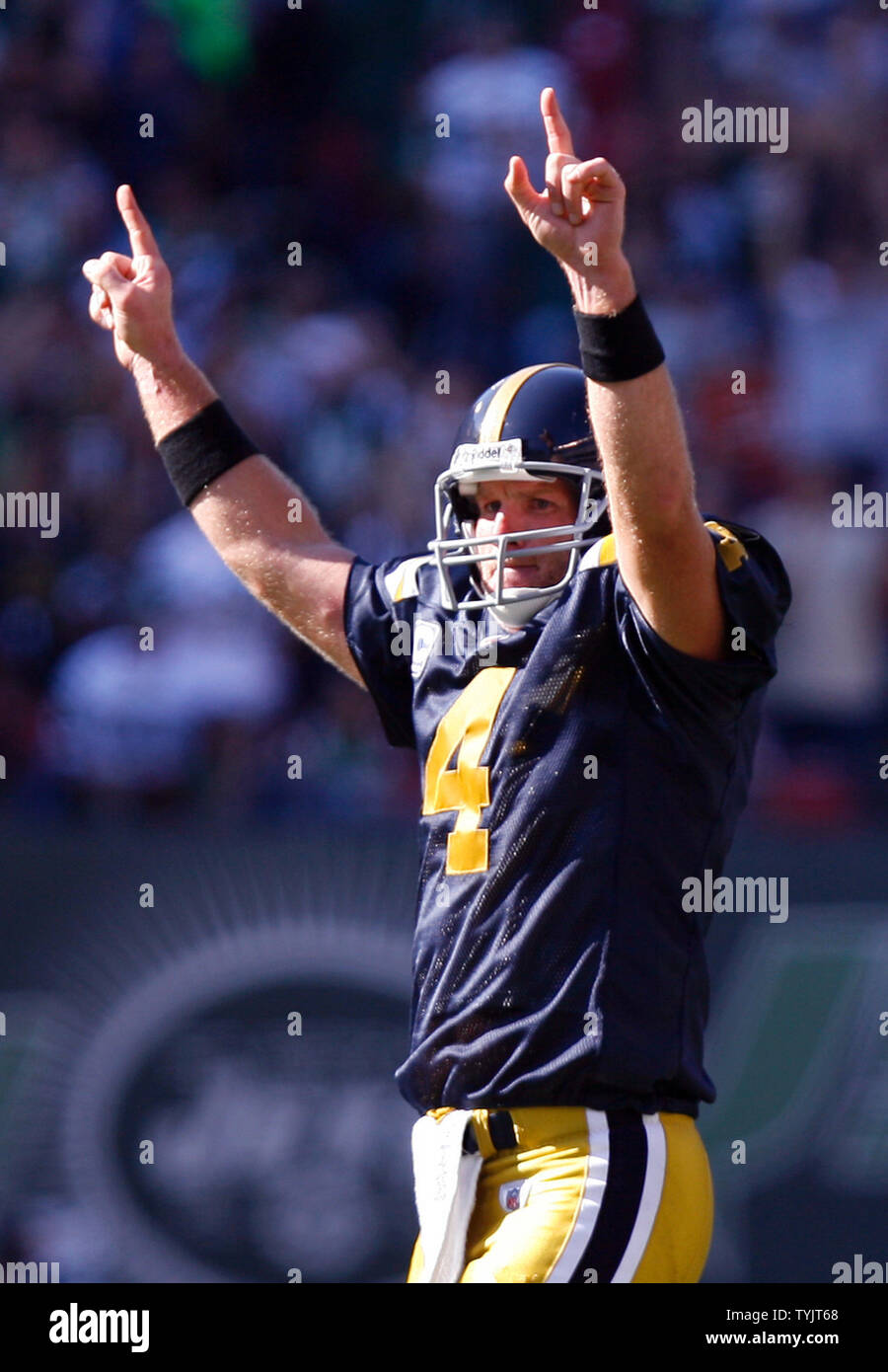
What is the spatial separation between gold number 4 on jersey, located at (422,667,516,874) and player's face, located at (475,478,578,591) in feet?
0.56

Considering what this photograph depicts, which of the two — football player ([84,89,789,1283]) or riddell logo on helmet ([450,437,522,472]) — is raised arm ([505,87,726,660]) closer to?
football player ([84,89,789,1283])

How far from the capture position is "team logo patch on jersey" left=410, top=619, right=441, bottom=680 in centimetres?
344

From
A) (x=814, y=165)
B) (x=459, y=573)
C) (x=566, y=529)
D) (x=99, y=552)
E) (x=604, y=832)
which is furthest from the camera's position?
(x=814, y=165)

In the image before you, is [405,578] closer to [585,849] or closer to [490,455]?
[490,455]

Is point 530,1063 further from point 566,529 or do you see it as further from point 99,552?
point 99,552

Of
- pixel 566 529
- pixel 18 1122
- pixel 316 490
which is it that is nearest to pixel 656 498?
pixel 566 529

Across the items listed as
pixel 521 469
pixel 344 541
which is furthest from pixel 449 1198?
pixel 344 541

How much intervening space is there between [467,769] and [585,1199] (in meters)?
0.70

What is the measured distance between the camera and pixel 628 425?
9.34 ft

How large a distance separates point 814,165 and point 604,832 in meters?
4.82

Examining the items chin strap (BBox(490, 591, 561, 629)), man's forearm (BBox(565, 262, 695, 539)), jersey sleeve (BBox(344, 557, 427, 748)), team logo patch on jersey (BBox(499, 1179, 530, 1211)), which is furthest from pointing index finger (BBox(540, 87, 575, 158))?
team logo patch on jersey (BBox(499, 1179, 530, 1211))

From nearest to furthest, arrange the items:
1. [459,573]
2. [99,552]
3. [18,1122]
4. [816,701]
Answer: [459,573]
[18,1122]
[816,701]
[99,552]

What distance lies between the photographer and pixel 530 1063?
301cm

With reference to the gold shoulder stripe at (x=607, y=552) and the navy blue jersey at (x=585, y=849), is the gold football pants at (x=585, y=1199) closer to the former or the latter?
the navy blue jersey at (x=585, y=849)
